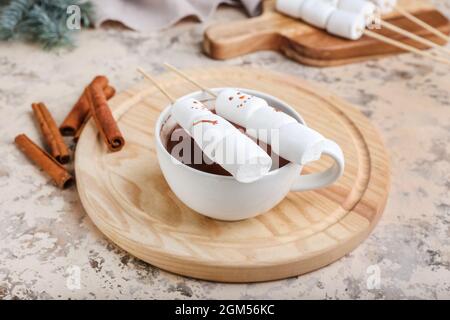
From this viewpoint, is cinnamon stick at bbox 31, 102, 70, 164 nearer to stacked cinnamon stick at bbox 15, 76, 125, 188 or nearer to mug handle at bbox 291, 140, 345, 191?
stacked cinnamon stick at bbox 15, 76, 125, 188

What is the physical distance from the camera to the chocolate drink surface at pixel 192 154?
0.91 meters

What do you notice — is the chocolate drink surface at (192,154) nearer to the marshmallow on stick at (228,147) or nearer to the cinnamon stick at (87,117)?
the marshmallow on stick at (228,147)

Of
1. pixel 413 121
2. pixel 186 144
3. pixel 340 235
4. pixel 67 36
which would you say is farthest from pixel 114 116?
pixel 413 121

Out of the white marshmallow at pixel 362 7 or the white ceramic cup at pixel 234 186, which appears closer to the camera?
the white ceramic cup at pixel 234 186

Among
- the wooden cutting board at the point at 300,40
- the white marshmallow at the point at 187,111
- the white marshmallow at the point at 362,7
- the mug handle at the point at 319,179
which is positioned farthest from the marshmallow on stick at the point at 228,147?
the white marshmallow at the point at 362,7

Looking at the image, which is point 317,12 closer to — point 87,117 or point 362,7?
point 362,7

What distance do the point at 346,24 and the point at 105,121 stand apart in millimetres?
681

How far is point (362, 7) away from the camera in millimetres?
1484

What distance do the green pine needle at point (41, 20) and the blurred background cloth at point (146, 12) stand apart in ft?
0.16

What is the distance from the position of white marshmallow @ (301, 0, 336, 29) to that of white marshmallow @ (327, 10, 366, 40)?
0.05ft

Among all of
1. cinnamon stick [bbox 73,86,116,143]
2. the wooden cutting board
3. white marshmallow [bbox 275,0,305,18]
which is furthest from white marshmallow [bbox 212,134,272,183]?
white marshmallow [bbox 275,0,305,18]

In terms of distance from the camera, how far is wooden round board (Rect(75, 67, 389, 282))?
3.00 feet

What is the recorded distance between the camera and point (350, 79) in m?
1.45

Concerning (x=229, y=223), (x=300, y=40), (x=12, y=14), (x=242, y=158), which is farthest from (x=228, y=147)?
(x=12, y=14)
